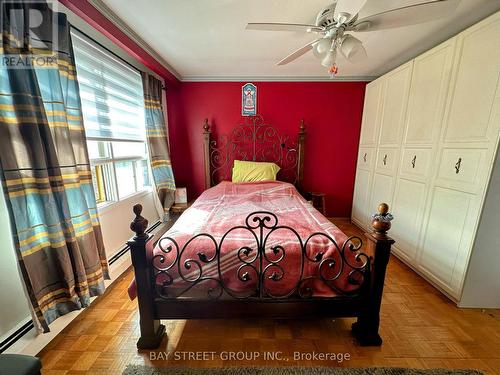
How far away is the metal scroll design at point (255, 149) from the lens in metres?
3.25

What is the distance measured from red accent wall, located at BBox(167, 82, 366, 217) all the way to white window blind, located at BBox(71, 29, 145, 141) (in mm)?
774

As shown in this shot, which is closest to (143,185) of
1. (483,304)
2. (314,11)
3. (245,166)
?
(245,166)

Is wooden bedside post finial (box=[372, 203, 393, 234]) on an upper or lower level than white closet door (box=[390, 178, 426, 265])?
upper

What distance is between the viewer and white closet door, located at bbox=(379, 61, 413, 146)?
2282 millimetres

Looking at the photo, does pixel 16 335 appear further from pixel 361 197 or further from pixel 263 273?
pixel 361 197

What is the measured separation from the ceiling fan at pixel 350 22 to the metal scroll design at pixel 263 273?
4.22 ft

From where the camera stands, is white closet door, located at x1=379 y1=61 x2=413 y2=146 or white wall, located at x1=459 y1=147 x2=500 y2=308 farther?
white closet door, located at x1=379 y1=61 x2=413 y2=146

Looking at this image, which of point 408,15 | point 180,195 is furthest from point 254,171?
point 408,15

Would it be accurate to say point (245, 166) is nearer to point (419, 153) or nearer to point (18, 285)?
point (419, 153)

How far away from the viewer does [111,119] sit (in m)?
2.06

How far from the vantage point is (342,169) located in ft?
11.1

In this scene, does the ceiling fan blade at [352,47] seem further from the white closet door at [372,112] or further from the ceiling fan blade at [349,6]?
the white closet door at [372,112]

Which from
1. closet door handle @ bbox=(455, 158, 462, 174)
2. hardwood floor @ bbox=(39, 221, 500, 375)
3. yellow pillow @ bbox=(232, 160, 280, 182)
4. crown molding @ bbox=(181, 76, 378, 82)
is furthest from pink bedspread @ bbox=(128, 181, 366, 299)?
crown molding @ bbox=(181, 76, 378, 82)

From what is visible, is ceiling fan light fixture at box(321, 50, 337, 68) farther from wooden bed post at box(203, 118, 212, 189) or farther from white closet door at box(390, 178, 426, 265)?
wooden bed post at box(203, 118, 212, 189)
